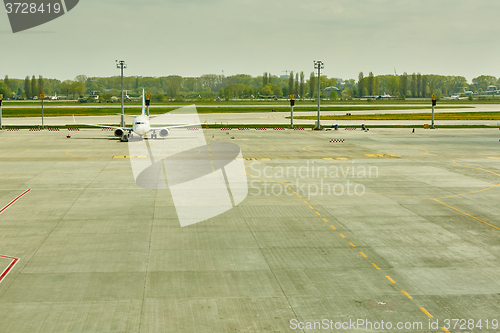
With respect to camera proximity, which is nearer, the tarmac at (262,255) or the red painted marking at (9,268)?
the tarmac at (262,255)

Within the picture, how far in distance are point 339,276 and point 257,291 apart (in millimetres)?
3452

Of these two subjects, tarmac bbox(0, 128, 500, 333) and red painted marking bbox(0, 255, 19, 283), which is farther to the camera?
red painted marking bbox(0, 255, 19, 283)

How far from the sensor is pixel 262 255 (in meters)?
19.3

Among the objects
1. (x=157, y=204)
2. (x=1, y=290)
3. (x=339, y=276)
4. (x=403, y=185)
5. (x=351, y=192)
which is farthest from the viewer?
(x=403, y=185)

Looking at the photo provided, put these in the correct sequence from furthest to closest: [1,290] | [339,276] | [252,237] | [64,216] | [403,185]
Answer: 1. [403,185]
2. [64,216]
3. [252,237]
4. [339,276]
5. [1,290]

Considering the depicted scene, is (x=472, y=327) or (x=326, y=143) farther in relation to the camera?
(x=326, y=143)

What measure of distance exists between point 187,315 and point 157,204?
1516 centimetres

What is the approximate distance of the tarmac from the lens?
1388cm

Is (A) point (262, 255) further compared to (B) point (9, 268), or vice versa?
(A) point (262, 255)

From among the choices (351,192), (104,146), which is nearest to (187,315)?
(351,192)

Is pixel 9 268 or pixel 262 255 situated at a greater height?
pixel 9 268

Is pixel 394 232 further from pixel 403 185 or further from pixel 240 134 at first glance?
pixel 240 134

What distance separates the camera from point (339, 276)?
1700 cm

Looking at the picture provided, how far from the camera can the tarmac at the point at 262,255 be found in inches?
546
